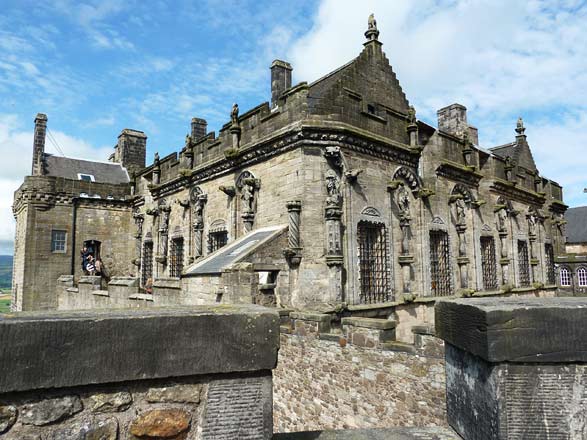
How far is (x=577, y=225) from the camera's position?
135ft

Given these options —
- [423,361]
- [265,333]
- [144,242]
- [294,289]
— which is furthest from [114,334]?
[144,242]

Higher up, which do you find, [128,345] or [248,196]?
[248,196]

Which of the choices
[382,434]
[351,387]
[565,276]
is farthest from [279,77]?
[565,276]

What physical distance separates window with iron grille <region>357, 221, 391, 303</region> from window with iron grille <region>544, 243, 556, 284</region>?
54.2 ft

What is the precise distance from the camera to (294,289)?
1170 centimetres

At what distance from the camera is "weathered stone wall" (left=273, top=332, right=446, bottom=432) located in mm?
6859

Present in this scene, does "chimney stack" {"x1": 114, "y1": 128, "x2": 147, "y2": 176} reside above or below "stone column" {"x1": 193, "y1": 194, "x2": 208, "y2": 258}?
above

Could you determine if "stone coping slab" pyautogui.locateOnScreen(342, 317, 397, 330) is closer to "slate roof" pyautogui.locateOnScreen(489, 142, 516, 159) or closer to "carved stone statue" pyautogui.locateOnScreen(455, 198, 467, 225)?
"carved stone statue" pyautogui.locateOnScreen(455, 198, 467, 225)

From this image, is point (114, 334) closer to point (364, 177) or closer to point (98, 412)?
point (98, 412)

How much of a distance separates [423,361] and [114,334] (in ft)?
19.7

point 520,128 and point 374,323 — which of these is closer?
point 374,323

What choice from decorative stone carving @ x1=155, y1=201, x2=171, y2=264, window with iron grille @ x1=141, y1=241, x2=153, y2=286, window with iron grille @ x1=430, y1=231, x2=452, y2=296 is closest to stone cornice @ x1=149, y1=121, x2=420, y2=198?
window with iron grille @ x1=430, y1=231, x2=452, y2=296

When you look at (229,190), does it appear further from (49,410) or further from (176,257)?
(49,410)

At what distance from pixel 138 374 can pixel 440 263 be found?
51.1 feet
